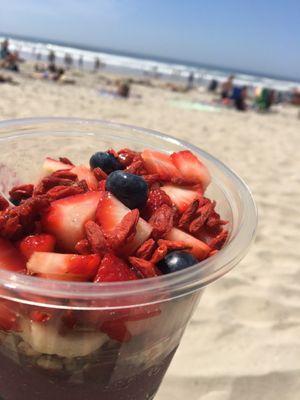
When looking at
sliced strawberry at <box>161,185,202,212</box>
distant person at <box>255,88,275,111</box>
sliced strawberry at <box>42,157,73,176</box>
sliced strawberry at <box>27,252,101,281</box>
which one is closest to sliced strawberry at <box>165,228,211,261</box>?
sliced strawberry at <box>161,185,202,212</box>

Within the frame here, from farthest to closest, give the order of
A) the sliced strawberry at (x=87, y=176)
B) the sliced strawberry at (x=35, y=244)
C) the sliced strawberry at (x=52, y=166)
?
1. the sliced strawberry at (x=52, y=166)
2. the sliced strawberry at (x=87, y=176)
3. the sliced strawberry at (x=35, y=244)

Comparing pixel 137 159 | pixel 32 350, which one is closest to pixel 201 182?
pixel 137 159

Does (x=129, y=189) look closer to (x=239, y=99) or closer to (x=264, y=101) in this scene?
(x=239, y=99)

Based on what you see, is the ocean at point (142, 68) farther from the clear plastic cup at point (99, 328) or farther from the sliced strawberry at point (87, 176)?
the clear plastic cup at point (99, 328)

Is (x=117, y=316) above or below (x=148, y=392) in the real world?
above

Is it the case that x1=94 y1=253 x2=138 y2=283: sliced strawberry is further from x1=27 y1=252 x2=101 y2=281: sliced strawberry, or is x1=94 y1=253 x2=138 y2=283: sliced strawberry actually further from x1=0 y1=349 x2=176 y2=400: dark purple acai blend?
x1=0 y1=349 x2=176 y2=400: dark purple acai blend

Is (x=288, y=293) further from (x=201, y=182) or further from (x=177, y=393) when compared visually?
(x=201, y=182)

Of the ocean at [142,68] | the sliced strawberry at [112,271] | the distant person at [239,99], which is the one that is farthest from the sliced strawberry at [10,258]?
the ocean at [142,68]
